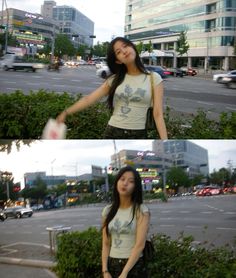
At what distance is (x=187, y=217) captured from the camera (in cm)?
283

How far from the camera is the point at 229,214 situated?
2.81m

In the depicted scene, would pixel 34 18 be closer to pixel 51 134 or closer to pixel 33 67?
pixel 33 67

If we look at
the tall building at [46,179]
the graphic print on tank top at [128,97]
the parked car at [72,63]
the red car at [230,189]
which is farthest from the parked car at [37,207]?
the parked car at [72,63]

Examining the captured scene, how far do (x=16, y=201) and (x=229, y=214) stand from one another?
1328 millimetres

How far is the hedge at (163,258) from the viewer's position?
112 inches

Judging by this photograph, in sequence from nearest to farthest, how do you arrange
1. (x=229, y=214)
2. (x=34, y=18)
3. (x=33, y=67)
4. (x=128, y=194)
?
(x=128, y=194)
(x=229, y=214)
(x=34, y=18)
(x=33, y=67)

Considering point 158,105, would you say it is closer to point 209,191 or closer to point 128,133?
point 128,133

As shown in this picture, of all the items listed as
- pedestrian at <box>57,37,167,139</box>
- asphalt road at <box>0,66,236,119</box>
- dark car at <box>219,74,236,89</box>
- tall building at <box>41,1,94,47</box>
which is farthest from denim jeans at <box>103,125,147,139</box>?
dark car at <box>219,74,236,89</box>

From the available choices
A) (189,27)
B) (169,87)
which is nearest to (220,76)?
(169,87)

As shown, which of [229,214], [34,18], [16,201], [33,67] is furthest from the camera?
[33,67]

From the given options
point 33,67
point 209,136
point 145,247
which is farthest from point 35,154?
point 33,67

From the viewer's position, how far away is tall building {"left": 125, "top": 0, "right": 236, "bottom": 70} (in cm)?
534

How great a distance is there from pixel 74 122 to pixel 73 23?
1088mm

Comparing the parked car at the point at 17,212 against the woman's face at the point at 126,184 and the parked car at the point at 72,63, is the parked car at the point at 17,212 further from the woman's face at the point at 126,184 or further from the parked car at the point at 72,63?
the parked car at the point at 72,63
